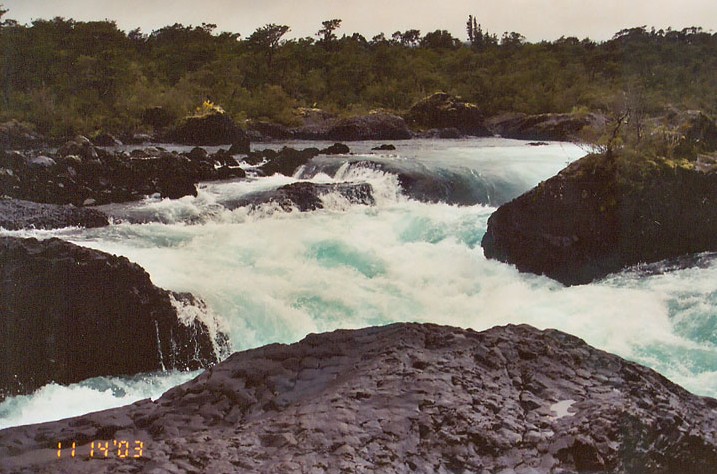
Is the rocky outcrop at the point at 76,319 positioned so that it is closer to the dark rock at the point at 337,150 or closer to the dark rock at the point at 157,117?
the dark rock at the point at 157,117

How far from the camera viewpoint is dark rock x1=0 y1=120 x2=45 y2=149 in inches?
271

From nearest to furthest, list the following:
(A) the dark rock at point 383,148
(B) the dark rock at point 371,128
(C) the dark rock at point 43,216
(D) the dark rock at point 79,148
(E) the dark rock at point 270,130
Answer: (C) the dark rock at point 43,216 < (D) the dark rock at point 79,148 < (E) the dark rock at point 270,130 < (B) the dark rock at point 371,128 < (A) the dark rock at point 383,148

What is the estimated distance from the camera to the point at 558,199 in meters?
6.38

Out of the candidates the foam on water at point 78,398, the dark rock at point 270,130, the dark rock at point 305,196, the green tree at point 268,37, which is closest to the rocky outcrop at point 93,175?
the dark rock at point 305,196

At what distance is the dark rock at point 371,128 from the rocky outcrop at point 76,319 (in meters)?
7.69

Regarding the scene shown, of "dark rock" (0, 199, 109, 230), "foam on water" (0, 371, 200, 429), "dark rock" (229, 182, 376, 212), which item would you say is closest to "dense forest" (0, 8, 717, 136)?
"dark rock" (0, 199, 109, 230)

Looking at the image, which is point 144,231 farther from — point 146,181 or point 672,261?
point 672,261

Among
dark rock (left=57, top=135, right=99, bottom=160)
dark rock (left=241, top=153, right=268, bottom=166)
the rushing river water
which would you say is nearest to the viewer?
the rushing river water

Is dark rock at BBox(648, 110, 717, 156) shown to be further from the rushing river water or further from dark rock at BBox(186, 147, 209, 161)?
dark rock at BBox(186, 147, 209, 161)

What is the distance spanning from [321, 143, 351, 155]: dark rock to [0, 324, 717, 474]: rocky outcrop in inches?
418

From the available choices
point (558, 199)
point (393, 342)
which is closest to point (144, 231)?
point (558, 199)

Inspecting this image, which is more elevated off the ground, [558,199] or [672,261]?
[558,199]

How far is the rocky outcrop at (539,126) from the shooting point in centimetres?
839

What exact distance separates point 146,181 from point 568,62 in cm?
590
